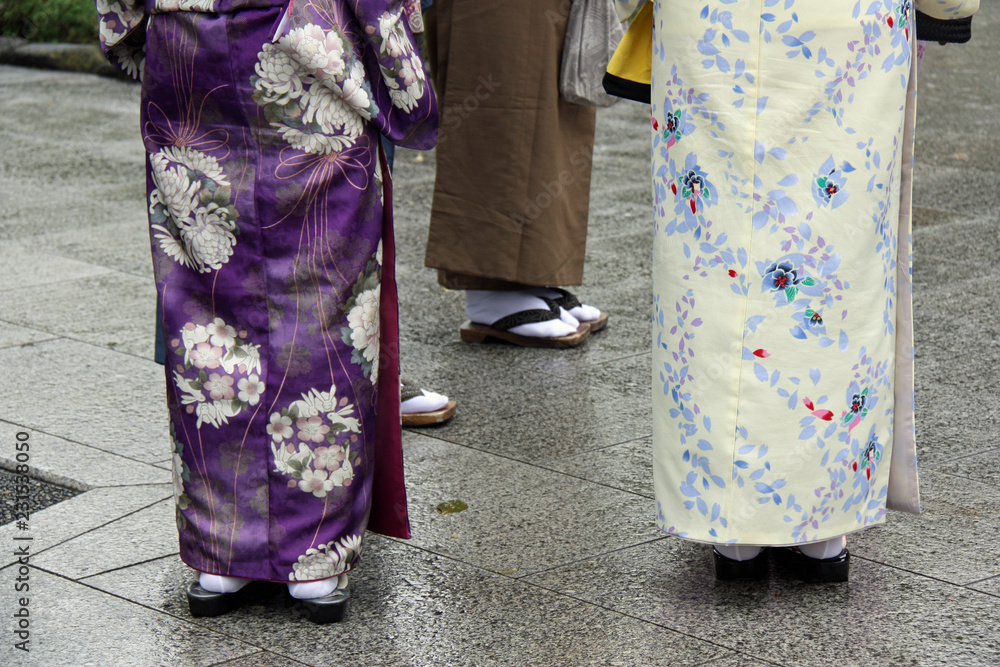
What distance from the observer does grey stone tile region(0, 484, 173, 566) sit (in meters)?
2.88

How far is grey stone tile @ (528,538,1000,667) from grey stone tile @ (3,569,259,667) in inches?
28.4

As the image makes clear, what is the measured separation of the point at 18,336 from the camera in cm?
425

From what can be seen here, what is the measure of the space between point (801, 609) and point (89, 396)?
2.25 m

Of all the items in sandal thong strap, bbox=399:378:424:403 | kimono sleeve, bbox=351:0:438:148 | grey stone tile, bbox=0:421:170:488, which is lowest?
grey stone tile, bbox=0:421:170:488

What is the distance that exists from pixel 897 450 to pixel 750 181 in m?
0.71

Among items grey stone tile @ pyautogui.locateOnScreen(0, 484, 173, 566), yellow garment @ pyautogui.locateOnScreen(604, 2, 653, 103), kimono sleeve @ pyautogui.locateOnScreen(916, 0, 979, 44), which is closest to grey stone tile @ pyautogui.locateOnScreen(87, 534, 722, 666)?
grey stone tile @ pyautogui.locateOnScreen(0, 484, 173, 566)

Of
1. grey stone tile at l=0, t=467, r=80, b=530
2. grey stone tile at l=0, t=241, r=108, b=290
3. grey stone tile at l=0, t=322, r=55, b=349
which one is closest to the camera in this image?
grey stone tile at l=0, t=467, r=80, b=530

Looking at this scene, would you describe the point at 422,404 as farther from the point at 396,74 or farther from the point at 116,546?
the point at 396,74

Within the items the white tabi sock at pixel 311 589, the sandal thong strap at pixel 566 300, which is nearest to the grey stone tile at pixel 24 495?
the white tabi sock at pixel 311 589

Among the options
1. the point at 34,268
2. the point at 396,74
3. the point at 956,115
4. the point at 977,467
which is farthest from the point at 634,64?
the point at 956,115

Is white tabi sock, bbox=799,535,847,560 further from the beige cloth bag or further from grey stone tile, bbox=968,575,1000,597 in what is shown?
the beige cloth bag

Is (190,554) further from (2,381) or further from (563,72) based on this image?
(563,72)

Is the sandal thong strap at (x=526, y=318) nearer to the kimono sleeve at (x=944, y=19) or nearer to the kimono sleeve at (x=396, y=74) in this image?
the kimono sleeve at (x=396, y=74)

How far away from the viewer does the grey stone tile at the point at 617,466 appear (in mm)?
3203
